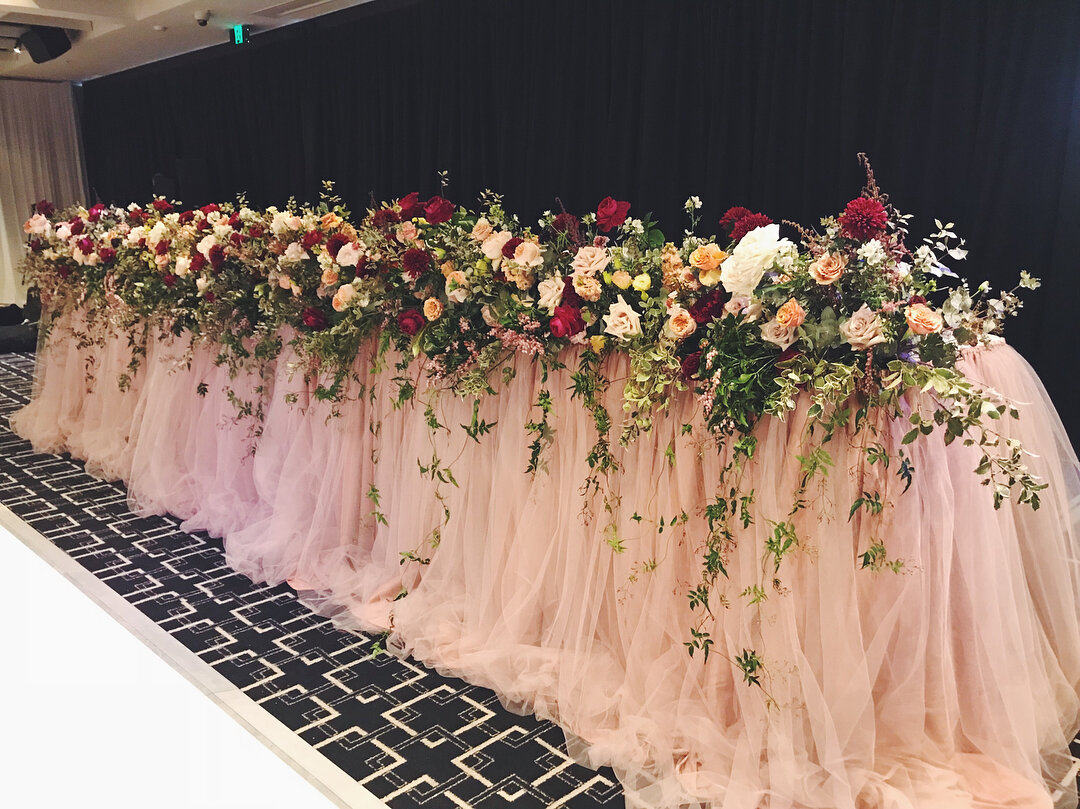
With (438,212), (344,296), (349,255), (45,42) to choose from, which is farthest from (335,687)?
(45,42)

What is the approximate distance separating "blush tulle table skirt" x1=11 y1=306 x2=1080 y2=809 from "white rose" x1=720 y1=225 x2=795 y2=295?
34cm

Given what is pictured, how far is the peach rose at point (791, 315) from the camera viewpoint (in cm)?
198

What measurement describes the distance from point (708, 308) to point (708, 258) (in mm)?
119

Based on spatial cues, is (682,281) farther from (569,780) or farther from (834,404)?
(569,780)

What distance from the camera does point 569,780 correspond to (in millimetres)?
2248

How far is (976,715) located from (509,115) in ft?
16.7

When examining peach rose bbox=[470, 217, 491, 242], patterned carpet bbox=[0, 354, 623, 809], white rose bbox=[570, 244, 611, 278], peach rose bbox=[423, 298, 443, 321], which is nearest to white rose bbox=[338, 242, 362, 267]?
peach rose bbox=[423, 298, 443, 321]

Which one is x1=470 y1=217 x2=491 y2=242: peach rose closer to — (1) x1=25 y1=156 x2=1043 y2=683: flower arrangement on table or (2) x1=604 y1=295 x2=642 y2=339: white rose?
(1) x1=25 y1=156 x2=1043 y2=683: flower arrangement on table

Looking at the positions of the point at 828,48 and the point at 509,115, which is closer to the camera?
the point at 828,48

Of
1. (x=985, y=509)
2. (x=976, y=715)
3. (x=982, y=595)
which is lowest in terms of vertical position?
(x=976, y=715)

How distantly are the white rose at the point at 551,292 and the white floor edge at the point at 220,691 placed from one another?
1309 millimetres

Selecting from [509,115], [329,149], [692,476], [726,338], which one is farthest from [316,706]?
[329,149]

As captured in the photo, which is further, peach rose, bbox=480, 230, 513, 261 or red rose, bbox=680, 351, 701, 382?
peach rose, bbox=480, 230, 513, 261

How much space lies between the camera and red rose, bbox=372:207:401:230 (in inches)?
120
